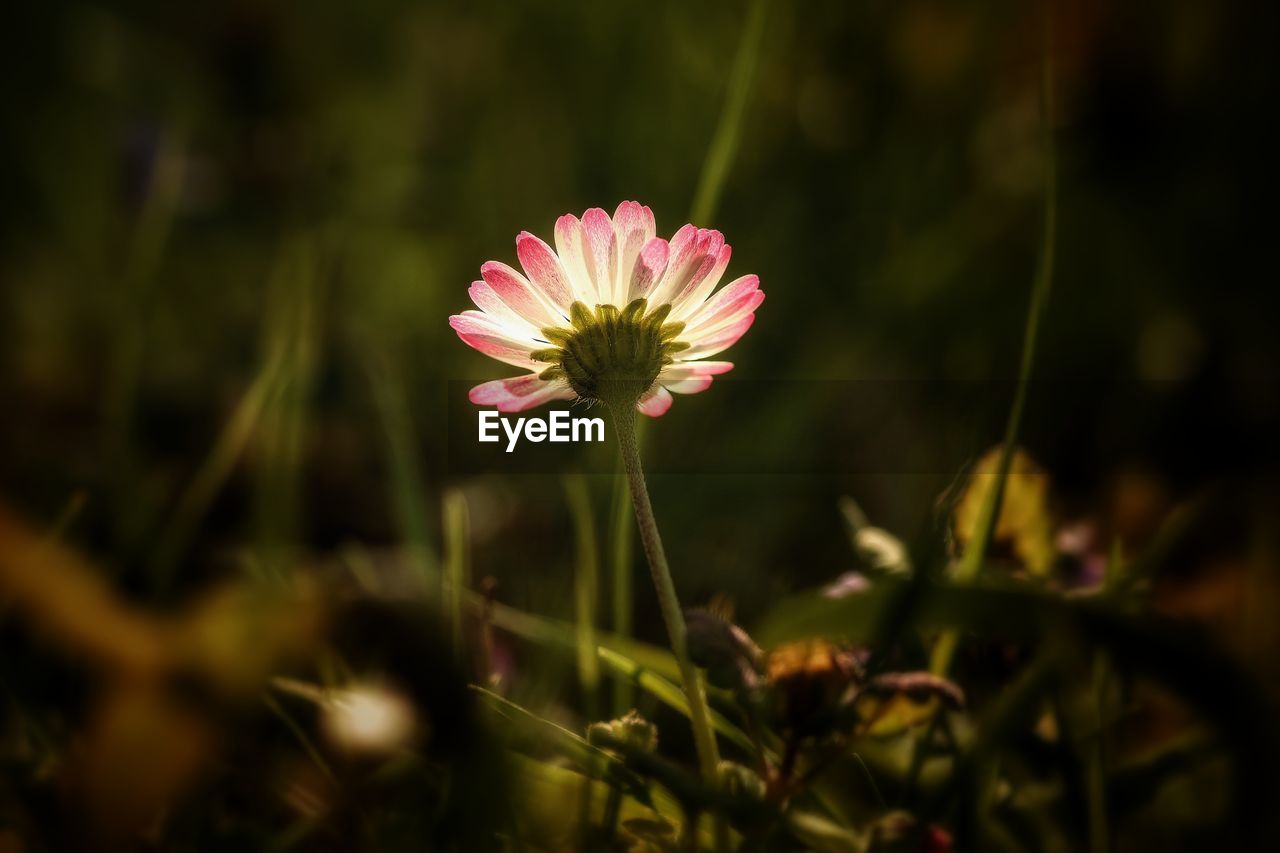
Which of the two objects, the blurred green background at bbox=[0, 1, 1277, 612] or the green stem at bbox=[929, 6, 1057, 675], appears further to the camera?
the blurred green background at bbox=[0, 1, 1277, 612]

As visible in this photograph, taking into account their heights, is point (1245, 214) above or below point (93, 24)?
below

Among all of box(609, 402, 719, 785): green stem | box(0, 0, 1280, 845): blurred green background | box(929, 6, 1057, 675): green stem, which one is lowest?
box(609, 402, 719, 785): green stem

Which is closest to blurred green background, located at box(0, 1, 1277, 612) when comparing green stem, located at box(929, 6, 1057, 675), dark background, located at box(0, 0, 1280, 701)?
dark background, located at box(0, 0, 1280, 701)

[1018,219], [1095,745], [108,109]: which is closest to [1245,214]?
[1018,219]

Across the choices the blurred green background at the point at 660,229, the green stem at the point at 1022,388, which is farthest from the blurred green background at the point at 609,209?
the green stem at the point at 1022,388

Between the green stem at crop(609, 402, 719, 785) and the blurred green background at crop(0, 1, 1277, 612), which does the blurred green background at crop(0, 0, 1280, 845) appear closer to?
the blurred green background at crop(0, 1, 1277, 612)

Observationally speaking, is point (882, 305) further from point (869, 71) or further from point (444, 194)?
point (444, 194)

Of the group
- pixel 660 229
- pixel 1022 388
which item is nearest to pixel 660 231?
pixel 660 229
